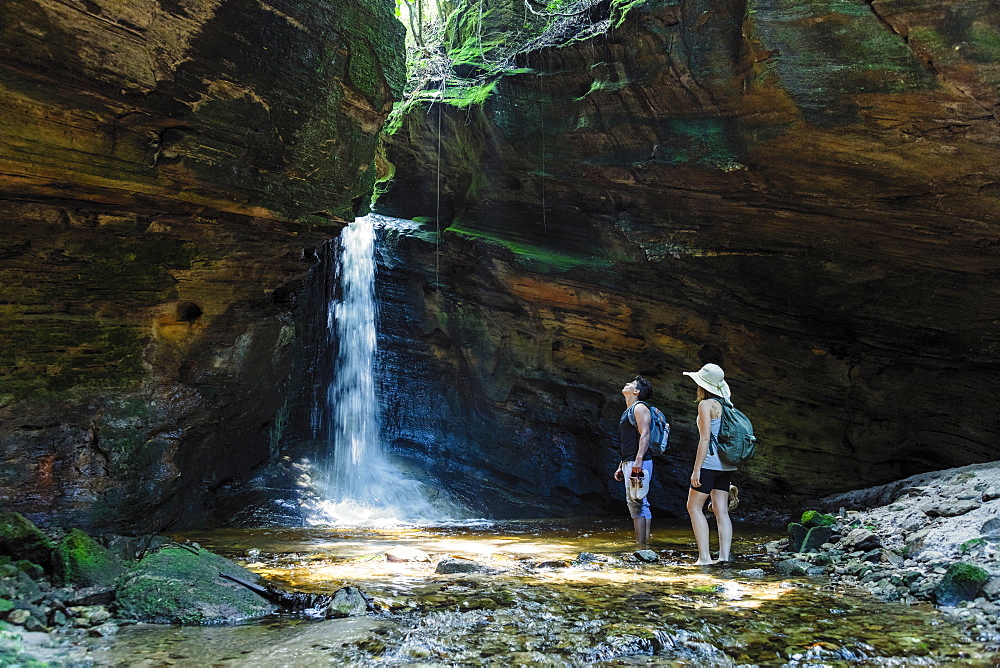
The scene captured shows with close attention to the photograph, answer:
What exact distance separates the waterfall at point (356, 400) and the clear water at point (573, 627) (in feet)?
23.7

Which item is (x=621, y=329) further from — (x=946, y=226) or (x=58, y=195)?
(x=58, y=195)

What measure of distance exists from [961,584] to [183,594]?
4.74 m

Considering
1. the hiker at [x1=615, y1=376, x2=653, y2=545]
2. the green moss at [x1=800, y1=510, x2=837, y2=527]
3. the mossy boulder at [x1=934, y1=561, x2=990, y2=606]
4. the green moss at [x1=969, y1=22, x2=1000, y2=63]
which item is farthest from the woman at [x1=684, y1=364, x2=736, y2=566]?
the green moss at [x1=969, y1=22, x2=1000, y2=63]

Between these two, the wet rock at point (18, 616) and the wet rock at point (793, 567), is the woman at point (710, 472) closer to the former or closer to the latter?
the wet rock at point (793, 567)

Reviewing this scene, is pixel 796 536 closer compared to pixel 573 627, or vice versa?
pixel 573 627

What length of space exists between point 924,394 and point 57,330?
12998mm

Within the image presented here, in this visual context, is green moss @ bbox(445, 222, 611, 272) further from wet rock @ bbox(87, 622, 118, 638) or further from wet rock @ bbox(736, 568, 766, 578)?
wet rock @ bbox(87, 622, 118, 638)

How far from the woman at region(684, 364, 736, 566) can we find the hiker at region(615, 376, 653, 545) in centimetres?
89

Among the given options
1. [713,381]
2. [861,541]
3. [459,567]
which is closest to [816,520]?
[861,541]

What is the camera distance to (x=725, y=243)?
11289 mm

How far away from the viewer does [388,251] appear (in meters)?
14.6

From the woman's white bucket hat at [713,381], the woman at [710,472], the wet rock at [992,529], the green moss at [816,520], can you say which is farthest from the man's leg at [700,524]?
the wet rock at [992,529]

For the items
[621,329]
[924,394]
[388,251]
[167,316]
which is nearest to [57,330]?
[167,316]

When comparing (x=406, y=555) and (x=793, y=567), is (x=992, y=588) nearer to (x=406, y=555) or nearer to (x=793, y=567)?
(x=793, y=567)
